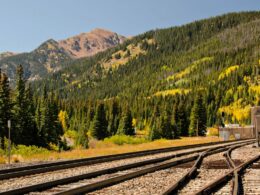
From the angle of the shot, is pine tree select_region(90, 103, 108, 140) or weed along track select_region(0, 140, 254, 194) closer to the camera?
weed along track select_region(0, 140, 254, 194)

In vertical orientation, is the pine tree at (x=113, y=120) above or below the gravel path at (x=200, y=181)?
above

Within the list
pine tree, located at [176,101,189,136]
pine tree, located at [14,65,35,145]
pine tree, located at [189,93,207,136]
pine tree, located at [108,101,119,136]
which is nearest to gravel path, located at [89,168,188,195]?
pine tree, located at [14,65,35,145]

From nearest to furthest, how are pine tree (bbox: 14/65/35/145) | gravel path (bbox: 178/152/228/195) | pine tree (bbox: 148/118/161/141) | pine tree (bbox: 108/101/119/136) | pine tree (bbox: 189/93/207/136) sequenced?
gravel path (bbox: 178/152/228/195)
pine tree (bbox: 14/65/35/145)
pine tree (bbox: 148/118/161/141)
pine tree (bbox: 189/93/207/136)
pine tree (bbox: 108/101/119/136)

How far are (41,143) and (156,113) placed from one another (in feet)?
169

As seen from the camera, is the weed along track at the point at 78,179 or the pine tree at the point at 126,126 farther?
the pine tree at the point at 126,126

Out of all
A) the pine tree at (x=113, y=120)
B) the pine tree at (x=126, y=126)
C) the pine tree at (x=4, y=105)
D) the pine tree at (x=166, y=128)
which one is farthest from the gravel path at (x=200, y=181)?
the pine tree at (x=113, y=120)

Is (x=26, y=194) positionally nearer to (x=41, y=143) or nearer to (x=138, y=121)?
(x=41, y=143)

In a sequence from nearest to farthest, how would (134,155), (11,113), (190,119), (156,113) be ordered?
(134,155) < (11,113) < (190,119) < (156,113)

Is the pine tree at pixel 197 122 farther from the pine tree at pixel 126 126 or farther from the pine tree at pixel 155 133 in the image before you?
the pine tree at pixel 126 126

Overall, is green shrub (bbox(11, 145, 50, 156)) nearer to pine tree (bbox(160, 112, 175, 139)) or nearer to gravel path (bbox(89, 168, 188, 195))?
gravel path (bbox(89, 168, 188, 195))

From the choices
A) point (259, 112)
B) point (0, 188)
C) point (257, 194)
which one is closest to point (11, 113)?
point (259, 112)

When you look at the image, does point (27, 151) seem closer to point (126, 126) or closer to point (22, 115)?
point (22, 115)

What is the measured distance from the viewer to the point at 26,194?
1023cm

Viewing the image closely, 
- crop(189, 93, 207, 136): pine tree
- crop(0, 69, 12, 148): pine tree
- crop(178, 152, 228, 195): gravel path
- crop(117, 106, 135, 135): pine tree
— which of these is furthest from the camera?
crop(117, 106, 135, 135): pine tree
